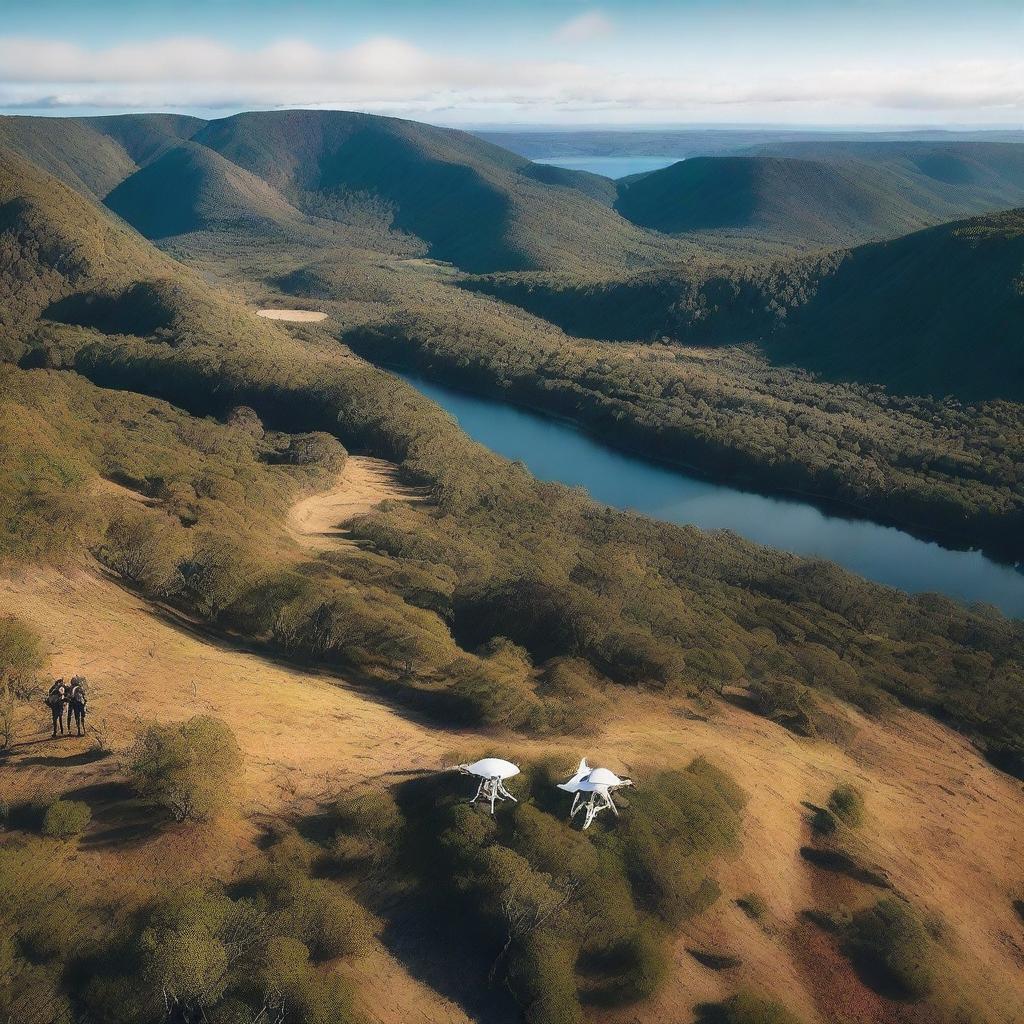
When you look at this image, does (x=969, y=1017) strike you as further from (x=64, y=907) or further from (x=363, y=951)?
(x=64, y=907)

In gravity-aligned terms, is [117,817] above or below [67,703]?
below

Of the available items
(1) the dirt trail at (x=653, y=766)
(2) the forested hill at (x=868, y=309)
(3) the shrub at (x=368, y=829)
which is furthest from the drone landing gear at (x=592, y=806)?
(2) the forested hill at (x=868, y=309)

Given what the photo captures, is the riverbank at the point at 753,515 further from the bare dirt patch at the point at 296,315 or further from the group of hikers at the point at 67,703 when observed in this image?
the bare dirt patch at the point at 296,315

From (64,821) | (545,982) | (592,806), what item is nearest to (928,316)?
(592,806)

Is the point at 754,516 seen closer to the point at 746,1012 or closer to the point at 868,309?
the point at 868,309

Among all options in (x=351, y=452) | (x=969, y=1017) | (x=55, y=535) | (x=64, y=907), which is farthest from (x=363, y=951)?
(x=351, y=452)

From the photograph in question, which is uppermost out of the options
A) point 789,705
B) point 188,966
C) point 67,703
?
point 67,703

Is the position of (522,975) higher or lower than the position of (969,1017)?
higher
